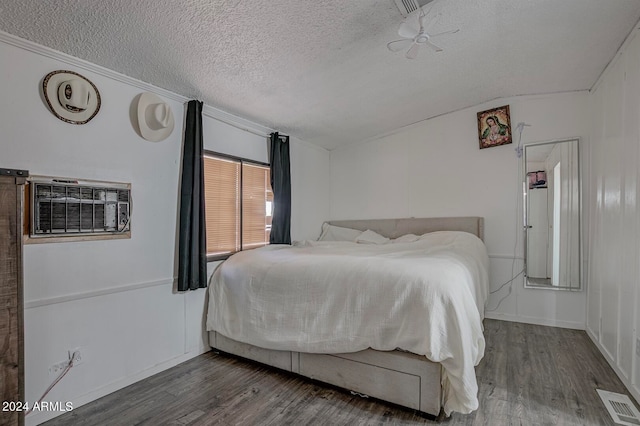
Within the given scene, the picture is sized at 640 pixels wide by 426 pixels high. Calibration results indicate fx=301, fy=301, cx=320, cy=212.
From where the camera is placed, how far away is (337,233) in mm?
4758

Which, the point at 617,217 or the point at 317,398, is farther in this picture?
the point at 617,217

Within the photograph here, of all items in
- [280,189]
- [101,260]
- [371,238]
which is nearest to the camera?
[101,260]

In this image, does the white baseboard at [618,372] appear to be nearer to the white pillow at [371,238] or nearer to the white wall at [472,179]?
the white wall at [472,179]

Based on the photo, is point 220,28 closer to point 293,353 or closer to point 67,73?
point 67,73

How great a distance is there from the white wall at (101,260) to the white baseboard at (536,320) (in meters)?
3.57

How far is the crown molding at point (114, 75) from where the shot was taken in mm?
1838

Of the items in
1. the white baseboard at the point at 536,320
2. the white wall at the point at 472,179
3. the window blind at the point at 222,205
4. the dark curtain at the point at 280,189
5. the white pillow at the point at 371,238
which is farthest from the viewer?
the white pillow at the point at 371,238

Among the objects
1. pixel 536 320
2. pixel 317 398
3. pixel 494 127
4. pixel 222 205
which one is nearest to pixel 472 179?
pixel 494 127

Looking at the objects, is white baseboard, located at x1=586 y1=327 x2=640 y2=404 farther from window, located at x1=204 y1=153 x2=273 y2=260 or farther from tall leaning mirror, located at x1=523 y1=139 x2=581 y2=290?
window, located at x1=204 y1=153 x2=273 y2=260

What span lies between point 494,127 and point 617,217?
1.86 metres

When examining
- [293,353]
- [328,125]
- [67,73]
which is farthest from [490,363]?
[67,73]

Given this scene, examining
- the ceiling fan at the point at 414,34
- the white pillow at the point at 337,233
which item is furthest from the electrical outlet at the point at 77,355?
the white pillow at the point at 337,233

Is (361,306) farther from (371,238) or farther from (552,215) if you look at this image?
(552,215)

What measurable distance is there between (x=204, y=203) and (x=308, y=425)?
1.97 m
